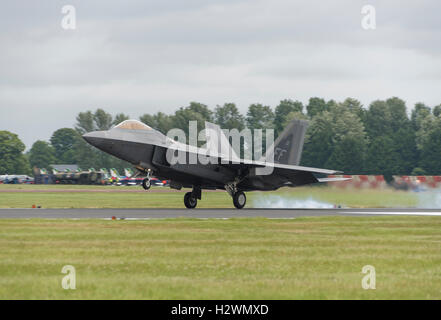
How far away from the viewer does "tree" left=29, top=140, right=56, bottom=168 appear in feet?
568

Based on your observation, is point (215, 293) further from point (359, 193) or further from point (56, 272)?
point (359, 193)

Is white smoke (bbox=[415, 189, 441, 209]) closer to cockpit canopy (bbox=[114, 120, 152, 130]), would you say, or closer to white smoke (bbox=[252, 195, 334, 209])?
white smoke (bbox=[252, 195, 334, 209])

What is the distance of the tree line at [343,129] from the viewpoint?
315 feet

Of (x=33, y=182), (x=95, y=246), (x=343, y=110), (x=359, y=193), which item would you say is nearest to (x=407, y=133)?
(x=343, y=110)

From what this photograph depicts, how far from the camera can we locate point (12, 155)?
15025 centimetres

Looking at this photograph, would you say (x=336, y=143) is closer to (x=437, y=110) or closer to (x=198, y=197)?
(x=437, y=110)

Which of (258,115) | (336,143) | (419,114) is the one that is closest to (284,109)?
(258,115)

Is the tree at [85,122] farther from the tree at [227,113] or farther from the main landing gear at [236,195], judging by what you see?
the main landing gear at [236,195]

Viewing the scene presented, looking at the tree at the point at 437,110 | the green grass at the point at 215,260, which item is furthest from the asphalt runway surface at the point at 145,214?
the tree at the point at 437,110

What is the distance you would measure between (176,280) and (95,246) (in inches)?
190

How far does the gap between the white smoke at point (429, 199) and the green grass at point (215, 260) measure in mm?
17011

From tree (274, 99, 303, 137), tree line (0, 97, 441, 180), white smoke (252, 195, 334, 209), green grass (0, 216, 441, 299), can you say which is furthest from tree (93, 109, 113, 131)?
green grass (0, 216, 441, 299)
